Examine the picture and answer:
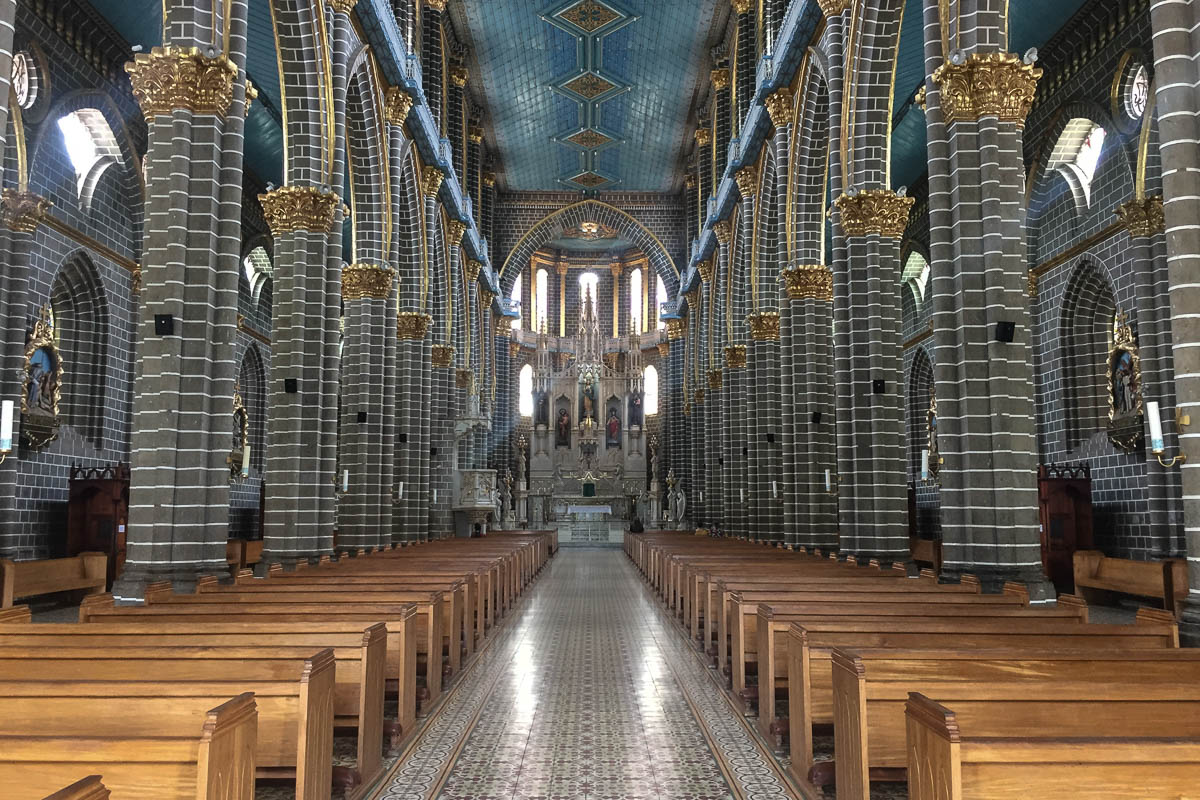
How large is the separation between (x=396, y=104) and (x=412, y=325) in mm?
5399

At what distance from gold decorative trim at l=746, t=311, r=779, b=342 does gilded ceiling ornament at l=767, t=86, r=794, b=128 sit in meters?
4.64

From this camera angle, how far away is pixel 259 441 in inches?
1166

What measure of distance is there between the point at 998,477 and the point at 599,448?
120ft

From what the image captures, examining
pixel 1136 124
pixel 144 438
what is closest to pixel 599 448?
pixel 1136 124

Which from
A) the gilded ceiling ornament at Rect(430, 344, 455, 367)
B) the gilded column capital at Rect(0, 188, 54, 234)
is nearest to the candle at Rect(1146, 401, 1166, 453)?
the gilded column capital at Rect(0, 188, 54, 234)

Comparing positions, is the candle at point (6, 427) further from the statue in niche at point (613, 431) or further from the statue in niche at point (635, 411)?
the statue in niche at point (613, 431)

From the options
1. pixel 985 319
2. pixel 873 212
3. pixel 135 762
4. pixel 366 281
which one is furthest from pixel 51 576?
pixel 985 319

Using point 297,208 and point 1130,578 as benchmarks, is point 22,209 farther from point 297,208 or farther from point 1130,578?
point 1130,578

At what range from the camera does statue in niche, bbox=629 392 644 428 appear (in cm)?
4662

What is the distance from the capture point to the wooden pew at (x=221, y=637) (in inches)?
218

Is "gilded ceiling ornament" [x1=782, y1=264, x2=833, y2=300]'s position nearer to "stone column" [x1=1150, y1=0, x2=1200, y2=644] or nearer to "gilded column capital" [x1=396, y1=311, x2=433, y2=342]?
"gilded column capital" [x1=396, y1=311, x2=433, y2=342]

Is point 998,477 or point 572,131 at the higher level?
point 572,131

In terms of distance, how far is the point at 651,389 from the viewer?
4934cm

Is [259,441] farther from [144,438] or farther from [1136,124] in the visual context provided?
[1136,124]
